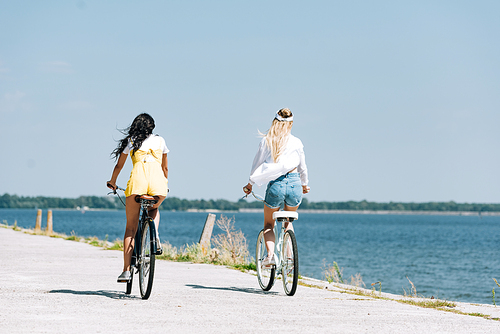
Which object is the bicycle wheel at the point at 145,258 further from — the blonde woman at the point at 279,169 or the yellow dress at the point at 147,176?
the blonde woman at the point at 279,169

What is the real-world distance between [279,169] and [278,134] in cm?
46

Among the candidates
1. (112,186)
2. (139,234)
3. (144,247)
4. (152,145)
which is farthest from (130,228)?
(152,145)

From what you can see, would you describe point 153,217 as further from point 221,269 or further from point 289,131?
point 221,269

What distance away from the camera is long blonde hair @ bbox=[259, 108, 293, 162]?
698cm

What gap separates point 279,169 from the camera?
6.89m

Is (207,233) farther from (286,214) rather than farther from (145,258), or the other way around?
(145,258)

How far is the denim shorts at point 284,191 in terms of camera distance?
696 cm

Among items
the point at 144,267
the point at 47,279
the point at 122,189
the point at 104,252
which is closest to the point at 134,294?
the point at 144,267

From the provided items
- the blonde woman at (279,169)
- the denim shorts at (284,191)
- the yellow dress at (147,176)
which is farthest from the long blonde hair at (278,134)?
the yellow dress at (147,176)

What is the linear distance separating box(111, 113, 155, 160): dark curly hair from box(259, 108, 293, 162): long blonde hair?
1.43 metres

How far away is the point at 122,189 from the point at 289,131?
7.00 feet

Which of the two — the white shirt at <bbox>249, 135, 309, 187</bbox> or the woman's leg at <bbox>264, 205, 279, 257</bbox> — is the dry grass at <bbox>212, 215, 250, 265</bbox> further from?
the white shirt at <bbox>249, 135, 309, 187</bbox>

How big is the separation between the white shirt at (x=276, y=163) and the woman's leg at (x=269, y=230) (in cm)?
40

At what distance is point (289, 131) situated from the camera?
7.11m
